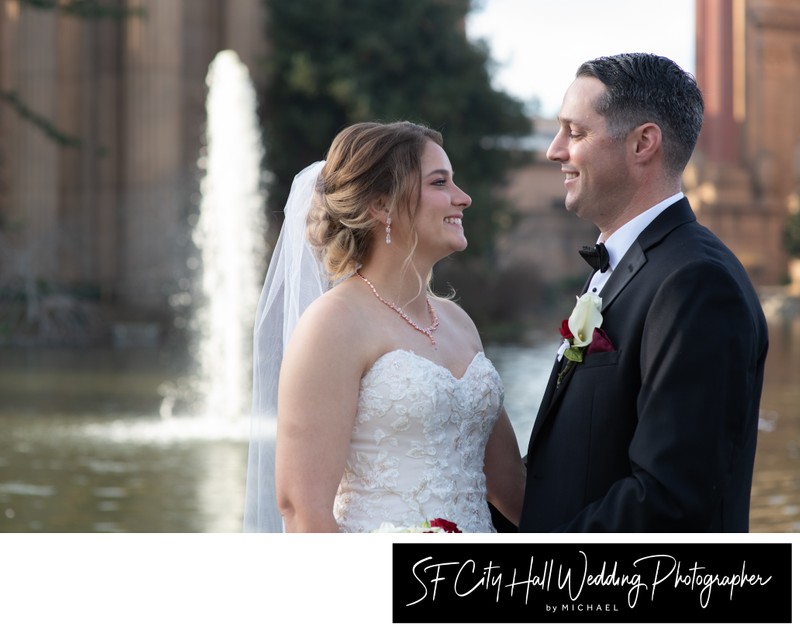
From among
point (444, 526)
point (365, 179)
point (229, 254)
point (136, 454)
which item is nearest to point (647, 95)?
point (365, 179)

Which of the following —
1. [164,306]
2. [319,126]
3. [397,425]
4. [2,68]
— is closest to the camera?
[397,425]

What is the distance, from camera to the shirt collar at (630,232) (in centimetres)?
286

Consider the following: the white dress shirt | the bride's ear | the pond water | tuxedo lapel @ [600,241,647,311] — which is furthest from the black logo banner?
the pond water

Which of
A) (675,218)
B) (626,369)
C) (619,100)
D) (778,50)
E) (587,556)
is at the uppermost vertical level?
(778,50)

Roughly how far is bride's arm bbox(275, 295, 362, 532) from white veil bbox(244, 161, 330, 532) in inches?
31.2

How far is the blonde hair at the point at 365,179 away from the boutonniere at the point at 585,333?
0.78 metres

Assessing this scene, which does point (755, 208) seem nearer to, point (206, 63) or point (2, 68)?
point (206, 63)

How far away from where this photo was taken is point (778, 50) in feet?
191

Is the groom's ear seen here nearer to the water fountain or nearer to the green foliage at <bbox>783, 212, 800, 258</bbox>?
the water fountain

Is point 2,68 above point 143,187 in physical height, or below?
above

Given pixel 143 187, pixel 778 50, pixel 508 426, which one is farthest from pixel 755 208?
pixel 508 426

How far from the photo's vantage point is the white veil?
3977mm

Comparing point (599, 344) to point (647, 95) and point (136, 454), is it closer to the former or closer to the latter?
point (647, 95)

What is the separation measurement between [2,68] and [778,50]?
129 feet
